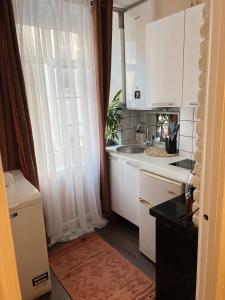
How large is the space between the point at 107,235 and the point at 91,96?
1.52 metres

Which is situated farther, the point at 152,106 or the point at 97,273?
the point at 152,106

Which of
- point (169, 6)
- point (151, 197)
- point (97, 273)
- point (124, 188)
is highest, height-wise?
point (169, 6)

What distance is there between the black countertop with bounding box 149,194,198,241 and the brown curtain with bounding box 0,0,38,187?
1210 mm

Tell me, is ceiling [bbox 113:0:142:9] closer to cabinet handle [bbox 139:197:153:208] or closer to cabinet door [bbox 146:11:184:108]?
cabinet door [bbox 146:11:184:108]

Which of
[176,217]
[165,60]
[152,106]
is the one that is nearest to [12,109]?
[152,106]

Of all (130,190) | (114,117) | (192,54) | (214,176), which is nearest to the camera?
(214,176)

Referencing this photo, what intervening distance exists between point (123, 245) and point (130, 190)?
0.56 metres

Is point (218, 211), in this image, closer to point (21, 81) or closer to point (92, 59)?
point (21, 81)

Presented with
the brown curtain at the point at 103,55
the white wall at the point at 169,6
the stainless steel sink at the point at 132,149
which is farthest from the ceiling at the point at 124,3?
the stainless steel sink at the point at 132,149

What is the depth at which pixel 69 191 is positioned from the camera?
243 cm

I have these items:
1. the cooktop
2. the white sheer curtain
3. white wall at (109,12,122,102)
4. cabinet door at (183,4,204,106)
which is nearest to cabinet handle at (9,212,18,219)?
the white sheer curtain

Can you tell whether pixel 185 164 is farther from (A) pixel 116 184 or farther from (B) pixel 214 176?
(B) pixel 214 176

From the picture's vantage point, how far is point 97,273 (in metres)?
1.98

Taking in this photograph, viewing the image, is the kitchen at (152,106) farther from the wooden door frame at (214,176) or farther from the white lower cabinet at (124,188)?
the wooden door frame at (214,176)
